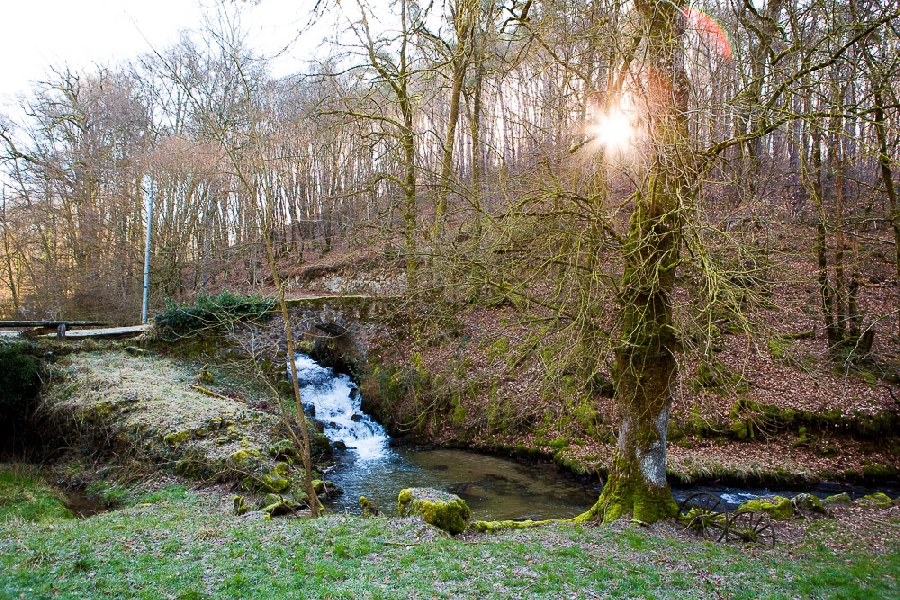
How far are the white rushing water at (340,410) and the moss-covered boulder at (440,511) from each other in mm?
5747

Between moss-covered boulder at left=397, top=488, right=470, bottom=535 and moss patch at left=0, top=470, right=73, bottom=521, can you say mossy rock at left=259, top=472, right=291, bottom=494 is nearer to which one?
moss-covered boulder at left=397, top=488, right=470, bottom=535

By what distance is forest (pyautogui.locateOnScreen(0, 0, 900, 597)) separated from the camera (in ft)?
20.2

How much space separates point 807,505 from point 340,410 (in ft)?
39.3

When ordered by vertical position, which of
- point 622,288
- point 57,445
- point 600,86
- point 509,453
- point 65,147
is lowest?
point 509,453

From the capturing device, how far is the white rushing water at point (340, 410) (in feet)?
47.4

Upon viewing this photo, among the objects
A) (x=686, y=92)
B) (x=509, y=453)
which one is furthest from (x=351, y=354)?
(x=686, y=92)

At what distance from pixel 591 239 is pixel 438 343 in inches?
402

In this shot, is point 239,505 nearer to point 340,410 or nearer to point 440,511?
point 440,511

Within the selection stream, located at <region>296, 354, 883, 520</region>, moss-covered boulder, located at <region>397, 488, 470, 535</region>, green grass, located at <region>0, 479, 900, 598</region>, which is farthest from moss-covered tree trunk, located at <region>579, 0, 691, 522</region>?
stream, located at <region>296, 354, 883, 520</region>

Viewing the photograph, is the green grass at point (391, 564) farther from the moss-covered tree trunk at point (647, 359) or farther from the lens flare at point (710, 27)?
the lens flare at point (710, 27)

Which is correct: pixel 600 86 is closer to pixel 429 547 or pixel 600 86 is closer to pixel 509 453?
pixel 429 547

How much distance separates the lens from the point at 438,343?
16.3 metres

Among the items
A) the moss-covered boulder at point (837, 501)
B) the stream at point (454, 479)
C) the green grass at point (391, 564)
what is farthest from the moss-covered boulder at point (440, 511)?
the moss-covered boulder at point (837, 501)

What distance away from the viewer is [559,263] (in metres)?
6.95
